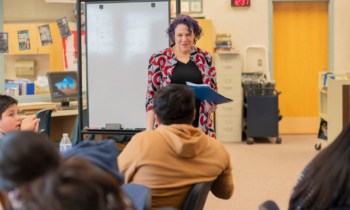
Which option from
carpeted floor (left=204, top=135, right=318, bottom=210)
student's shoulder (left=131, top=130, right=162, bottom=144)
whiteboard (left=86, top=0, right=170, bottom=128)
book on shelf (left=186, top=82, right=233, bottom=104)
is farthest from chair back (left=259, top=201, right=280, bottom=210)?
whiteboard (left=86, top=0, right=170, bottom=128)

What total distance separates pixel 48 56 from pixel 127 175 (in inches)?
149

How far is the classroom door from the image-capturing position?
20.9 feet

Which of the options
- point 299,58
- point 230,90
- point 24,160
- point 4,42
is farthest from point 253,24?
point 24,160

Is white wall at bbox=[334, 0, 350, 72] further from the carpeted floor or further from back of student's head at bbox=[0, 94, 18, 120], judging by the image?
back of student's head at bbox=[0, 94, 18, 120]

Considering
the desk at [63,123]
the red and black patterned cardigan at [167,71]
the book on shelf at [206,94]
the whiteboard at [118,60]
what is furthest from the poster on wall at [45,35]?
the book on shelf at [206,94]

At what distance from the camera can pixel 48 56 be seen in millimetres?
4824

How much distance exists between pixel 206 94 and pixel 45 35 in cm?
327

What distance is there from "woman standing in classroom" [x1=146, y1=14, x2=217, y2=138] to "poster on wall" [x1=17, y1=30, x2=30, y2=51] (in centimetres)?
286

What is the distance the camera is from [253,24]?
20.5ft

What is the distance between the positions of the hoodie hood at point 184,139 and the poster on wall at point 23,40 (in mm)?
3761

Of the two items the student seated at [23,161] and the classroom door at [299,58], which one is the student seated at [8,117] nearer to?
the student seated at [23,161]

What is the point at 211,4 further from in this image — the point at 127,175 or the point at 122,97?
the point at 127,175

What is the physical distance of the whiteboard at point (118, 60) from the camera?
9.71 feet

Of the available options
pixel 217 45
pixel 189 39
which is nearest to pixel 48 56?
pixel 217 45
